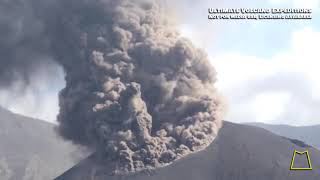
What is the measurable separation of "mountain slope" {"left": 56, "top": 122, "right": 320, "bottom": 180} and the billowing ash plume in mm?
1326

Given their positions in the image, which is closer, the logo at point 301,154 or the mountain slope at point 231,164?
the mountain slope at point 231,164

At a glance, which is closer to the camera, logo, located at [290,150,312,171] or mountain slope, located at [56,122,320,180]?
mountain slope, located at [56,122,320,180]

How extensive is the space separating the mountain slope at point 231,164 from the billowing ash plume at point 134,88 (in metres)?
1.33

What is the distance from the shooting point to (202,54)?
6606 centimetres

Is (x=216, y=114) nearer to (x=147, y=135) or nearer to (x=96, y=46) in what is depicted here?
(x=147, y=135)

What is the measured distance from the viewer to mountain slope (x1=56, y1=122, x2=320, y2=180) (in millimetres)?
58938

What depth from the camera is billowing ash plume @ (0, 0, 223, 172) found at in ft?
198

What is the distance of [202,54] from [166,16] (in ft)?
26.5

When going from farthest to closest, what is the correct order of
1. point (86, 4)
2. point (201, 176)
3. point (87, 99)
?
point (86, 4) → point (87, 99) → point (201, 176)

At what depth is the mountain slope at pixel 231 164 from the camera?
193 feet

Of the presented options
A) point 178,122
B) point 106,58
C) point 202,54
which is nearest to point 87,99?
point 106,58

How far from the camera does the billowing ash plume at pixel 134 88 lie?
198 feet

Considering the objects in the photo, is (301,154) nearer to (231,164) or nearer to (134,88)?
(231,164)

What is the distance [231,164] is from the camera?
62.1 metres
